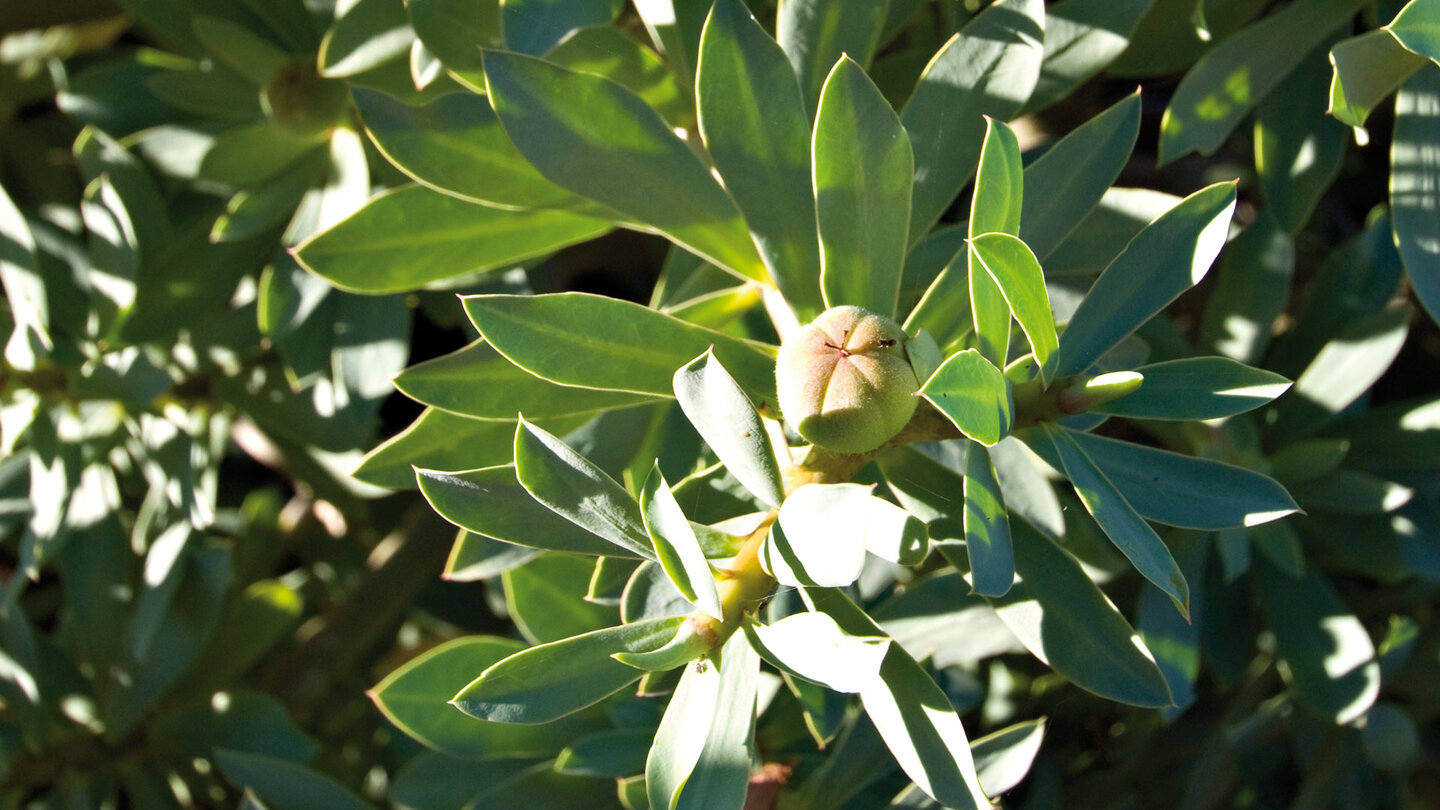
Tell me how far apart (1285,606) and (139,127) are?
4.61 ft

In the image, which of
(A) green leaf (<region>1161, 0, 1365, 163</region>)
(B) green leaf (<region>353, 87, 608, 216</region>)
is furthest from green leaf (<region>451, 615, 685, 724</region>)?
(A) green leaf (<region>1161, 0, 1365, 163</region>)

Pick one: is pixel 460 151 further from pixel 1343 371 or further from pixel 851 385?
pixel 1343 371

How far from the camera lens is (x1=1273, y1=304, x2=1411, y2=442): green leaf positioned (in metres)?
1.11

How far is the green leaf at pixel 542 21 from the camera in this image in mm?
814

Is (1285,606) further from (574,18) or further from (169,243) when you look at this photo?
(169,243)

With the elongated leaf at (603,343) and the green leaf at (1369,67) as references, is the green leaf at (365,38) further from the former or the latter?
the green leaf at (1369,67)

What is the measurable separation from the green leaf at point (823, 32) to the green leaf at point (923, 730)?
415mm

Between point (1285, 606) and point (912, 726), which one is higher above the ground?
point (912, 726)

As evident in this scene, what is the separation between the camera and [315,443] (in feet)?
4.25

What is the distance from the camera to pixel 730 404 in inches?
25.0

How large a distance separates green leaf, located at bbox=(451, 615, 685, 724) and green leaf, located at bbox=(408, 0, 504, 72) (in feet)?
1.65

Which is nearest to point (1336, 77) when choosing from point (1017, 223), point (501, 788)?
point (1017, 223)

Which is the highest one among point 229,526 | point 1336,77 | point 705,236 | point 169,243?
point 1336,77

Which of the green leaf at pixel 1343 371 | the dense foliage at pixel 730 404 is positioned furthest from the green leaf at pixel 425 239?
the green leaf at pixel 1343 371
